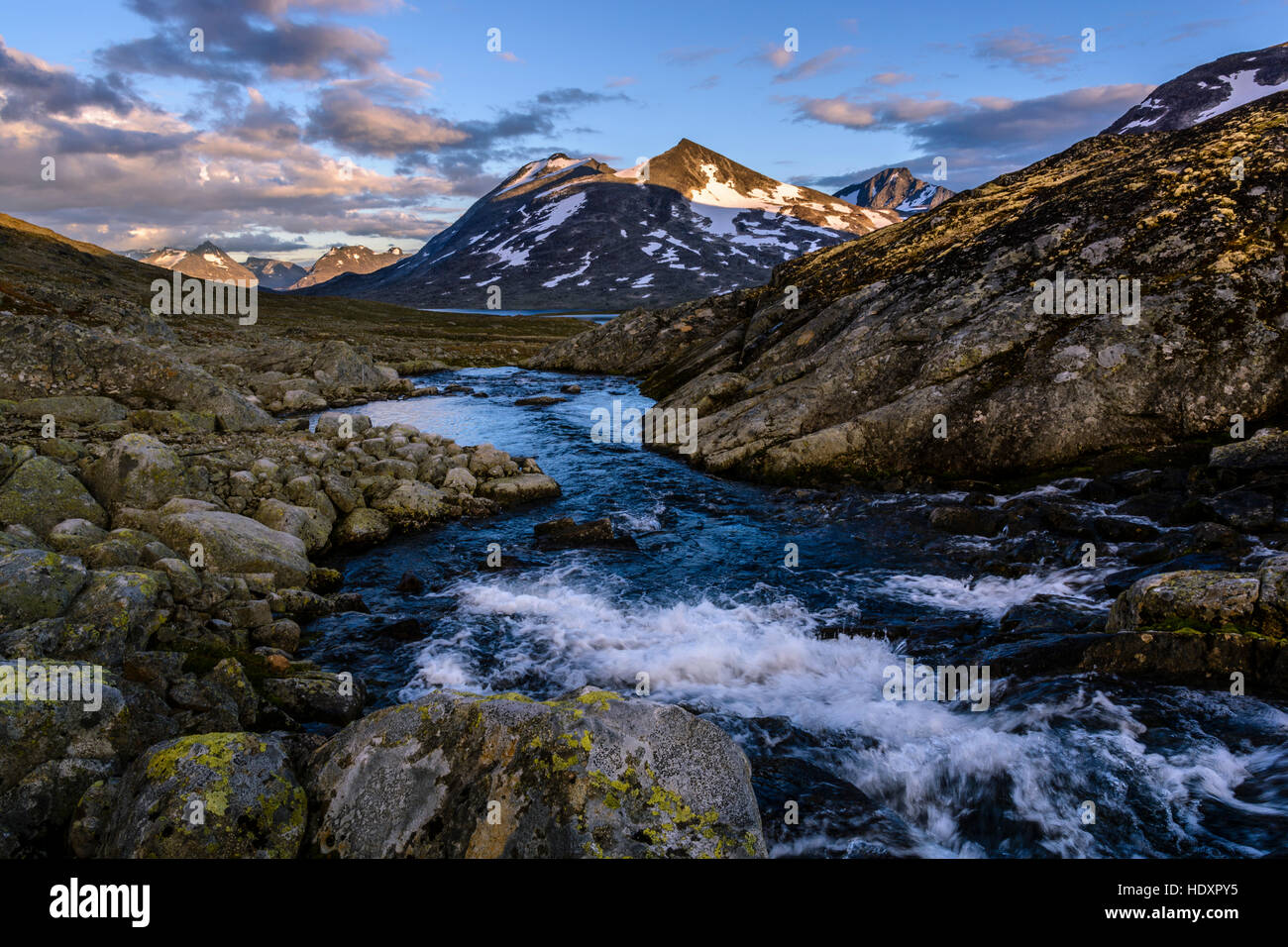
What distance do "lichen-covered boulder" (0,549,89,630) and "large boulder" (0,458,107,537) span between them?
16.1 ft

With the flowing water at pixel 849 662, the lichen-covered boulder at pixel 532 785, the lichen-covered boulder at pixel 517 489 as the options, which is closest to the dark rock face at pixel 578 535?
the flowing water at pixel 849 662

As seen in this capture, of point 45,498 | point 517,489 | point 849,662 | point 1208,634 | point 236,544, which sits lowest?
point 849,662

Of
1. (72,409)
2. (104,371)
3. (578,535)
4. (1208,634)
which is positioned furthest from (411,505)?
(1208,634)

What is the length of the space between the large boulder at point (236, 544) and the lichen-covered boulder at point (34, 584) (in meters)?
4.11

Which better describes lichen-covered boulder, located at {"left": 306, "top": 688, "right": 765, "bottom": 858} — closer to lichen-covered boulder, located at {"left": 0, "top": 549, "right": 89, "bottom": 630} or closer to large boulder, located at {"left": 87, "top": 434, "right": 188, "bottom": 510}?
lichen-covered boulder, located at {"left": 0, "top": 549, "right": 89, "bottom": 630}

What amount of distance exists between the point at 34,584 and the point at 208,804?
6.79m

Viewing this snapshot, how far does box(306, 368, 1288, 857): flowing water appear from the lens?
315 inches

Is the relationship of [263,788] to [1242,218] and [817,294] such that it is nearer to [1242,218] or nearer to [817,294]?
[1242,218]

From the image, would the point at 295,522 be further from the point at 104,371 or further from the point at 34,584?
the point at 104,371

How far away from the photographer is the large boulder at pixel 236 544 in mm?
14312

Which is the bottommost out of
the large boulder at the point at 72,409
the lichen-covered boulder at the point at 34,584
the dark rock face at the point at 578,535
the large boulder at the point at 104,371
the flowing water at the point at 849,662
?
the flowing water at the point at 849,662

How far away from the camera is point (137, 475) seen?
1598 centimetres

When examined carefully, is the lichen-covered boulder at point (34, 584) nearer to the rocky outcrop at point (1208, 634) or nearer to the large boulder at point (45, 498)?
the large boulder at point (45, 498)
